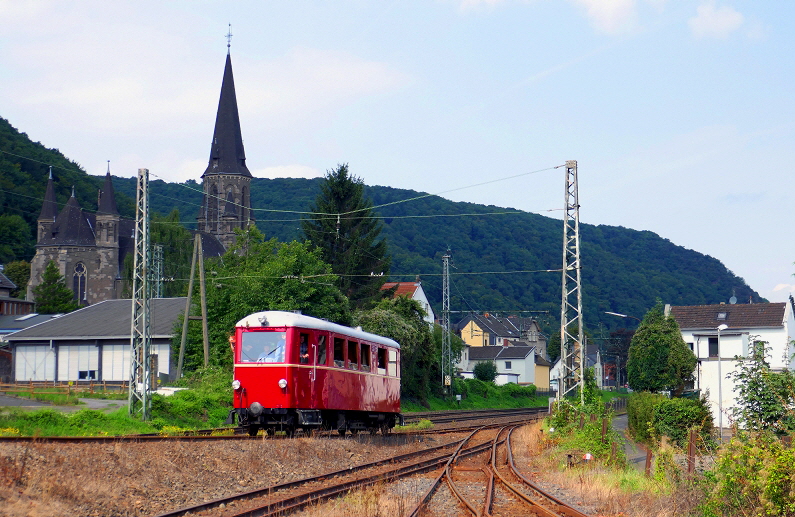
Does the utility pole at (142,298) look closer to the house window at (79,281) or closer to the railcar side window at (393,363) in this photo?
the railcar side window at (393,363)

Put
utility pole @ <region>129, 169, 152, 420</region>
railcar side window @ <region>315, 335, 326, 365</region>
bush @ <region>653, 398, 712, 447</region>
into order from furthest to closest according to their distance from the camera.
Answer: utility pole @ <region>129, 169, 152, 420</region>
bush @ <region>653, 398, 712, 447</region>
railcar side window @ <region>315, 335, 326, 365</region>

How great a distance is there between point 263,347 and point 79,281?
91.8 meters

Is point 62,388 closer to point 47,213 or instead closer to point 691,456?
point 691,456

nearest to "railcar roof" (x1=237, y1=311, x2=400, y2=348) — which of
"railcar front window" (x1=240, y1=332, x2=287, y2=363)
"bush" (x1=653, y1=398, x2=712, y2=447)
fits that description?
"railcar front window" (x1=240, y1=332, x2=287, y2=363)

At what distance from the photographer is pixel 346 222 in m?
60.8

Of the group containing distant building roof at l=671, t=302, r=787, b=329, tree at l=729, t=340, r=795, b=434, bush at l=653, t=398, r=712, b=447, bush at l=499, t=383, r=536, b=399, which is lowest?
bush at l=499, t=383, r=536, b=399

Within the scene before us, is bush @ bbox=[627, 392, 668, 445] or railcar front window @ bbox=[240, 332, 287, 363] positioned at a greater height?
railcar front window @ bbox=[240, 332, 287, 363]

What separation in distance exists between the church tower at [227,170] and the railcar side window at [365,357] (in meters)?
95.4

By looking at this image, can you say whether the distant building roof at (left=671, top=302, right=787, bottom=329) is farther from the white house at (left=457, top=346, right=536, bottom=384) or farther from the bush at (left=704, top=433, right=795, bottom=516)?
the white house at (left=457, top=346, right=536, bottom=384)

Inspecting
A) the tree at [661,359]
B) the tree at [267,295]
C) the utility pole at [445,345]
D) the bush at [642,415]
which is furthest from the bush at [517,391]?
the bush at [642,415]

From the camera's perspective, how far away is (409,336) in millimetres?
46406

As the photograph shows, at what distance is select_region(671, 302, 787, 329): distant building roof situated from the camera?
159ft

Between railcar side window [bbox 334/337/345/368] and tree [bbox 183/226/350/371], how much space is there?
17.9 meters

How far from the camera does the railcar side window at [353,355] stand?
21.6 m
